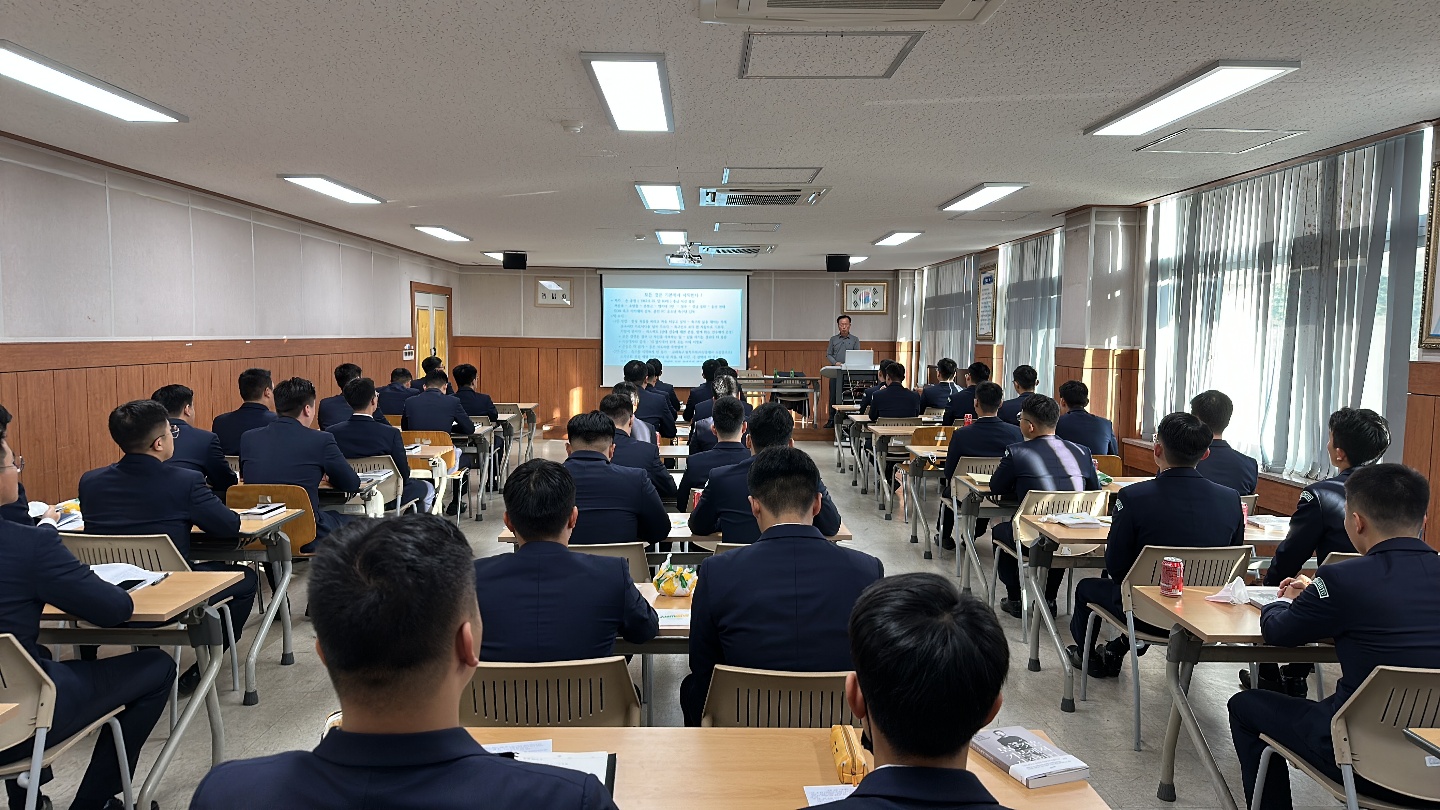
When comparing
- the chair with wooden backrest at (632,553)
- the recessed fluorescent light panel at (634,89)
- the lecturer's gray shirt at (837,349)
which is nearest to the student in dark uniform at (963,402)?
the recessed fluorescent light panel at (634,89)

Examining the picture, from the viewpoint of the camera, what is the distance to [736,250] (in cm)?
1145

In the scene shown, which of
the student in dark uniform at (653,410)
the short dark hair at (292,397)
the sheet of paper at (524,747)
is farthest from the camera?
the student in dark uniform at (653,410)

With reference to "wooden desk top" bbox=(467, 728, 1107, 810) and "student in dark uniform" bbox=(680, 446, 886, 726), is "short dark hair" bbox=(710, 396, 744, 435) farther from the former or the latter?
"wooden desk top" bbox=(467, 728, 1107, 810)

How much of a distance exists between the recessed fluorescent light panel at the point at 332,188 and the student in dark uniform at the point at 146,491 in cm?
315

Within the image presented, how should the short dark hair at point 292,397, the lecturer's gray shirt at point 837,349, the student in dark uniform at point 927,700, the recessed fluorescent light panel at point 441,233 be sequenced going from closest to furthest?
1. the student in dark uniform at point 927,700
2. the short dark hair at point 292,397
3. the recessed fluorescent light panel at point 441,233
4. the lecturer's gray shirt at point 837,349

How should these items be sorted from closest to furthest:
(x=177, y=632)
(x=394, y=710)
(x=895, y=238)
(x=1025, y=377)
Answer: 1. (x=394, y=710)
2. (x=177, y=632)
3. (x=1025, y=377)
4. (x=895, y=238)

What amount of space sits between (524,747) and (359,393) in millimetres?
4586

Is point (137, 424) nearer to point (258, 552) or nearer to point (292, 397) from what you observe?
point (258, 552)

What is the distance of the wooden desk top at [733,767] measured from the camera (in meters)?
1.67

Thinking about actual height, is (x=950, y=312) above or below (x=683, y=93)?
below

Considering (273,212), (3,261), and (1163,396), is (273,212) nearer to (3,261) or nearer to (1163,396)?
(3,261)

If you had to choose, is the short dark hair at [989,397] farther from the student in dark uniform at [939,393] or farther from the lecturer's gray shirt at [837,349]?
the lecturer's gray shirt at [837,349]

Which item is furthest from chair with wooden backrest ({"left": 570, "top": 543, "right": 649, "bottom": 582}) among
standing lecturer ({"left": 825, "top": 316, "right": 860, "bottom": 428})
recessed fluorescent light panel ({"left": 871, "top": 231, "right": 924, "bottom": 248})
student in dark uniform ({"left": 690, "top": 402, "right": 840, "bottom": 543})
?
standing lecturer ({"left": 825, "top": 316, "right": 860, "bottom": 428})

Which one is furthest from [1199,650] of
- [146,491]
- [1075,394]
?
[146,491]
